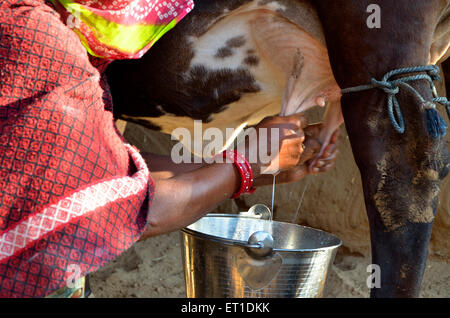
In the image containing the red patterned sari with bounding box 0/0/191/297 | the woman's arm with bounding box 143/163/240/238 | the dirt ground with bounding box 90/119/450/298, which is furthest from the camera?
the dirt ground with bounding box 90/119/450/298

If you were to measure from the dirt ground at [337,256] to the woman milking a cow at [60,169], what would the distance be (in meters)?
1.67

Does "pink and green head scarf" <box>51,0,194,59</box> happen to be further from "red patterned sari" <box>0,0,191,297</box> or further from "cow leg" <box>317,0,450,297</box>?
"cow leg" <box>317,0,450,297</box>

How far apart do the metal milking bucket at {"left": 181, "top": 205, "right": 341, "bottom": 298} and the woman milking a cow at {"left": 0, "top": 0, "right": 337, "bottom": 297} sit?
14.8 inches

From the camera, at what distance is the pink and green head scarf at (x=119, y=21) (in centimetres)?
114

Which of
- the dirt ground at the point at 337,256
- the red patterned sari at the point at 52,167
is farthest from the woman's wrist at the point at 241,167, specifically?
the dirt ground at the point at 337,256

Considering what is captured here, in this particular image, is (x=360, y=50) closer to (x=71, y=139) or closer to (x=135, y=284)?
(x=71, y=139)

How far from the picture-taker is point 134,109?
6.14ft

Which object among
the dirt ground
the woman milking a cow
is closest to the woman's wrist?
the woman milking a cow

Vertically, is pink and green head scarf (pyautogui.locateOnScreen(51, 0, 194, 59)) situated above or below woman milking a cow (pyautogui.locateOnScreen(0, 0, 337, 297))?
above

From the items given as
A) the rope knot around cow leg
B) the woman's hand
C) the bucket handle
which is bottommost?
the bucket handle

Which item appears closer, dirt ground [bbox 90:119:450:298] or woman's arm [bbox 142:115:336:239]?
woman's arm [bbox 142:115:336:239]

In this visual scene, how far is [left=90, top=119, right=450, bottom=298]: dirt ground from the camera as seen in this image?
263 cm
